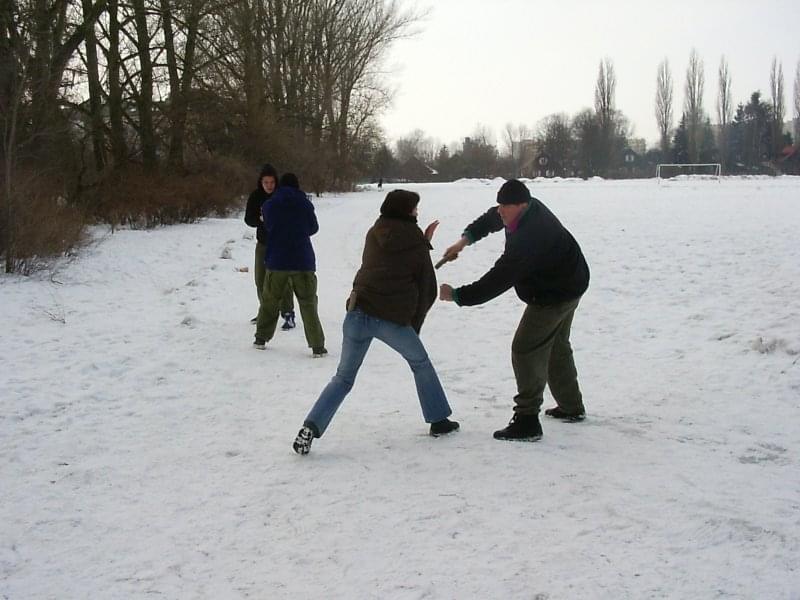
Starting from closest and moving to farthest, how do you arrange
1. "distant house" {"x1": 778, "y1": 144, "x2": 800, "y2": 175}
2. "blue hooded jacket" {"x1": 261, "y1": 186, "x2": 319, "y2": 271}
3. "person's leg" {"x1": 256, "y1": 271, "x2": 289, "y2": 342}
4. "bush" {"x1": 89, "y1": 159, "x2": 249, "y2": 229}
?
"blue hooded jacket" {"x1": 261, "y1": 186, "x2": 319, "y2": 271} < "person's leg" {"x1": 256, "y1": 271, "x2": 289, "y2": 342} < "bush" {"x1": 89, "y1": 159, "x2": 249, "y2": 229} < "distant house" {"x1": 778, "y1": 144, "x2": 800, "y2": 175}

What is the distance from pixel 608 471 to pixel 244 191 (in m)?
26.2

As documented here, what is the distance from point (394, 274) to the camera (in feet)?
16.7

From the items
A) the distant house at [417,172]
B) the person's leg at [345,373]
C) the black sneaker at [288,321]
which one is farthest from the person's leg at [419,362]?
the distant house at [417,172]

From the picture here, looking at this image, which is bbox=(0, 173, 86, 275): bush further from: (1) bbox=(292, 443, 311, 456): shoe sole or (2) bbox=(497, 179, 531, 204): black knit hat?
(2) bbox=(497, 179, 531, 204): black knit hat

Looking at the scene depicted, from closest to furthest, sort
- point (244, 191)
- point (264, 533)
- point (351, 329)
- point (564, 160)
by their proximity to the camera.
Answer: point (264, 533) < point (351, 329) < point (244, 191) < point (564, 160)

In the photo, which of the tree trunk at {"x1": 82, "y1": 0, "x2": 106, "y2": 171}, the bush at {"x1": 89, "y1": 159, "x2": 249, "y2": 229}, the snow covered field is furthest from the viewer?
the tree trunk at {"x1": 82, "y1": 0, "x2": 106, "y2": 171}

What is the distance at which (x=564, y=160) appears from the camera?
100 meters

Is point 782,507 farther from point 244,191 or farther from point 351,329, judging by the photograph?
point 244,191

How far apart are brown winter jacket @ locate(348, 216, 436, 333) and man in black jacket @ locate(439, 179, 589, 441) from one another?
0.84 feet

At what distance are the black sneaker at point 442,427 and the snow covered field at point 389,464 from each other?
0.29ft

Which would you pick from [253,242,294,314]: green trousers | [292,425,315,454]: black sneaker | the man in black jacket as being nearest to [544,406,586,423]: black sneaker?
the man in black jacket

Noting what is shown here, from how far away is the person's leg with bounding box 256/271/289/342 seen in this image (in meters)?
8.10

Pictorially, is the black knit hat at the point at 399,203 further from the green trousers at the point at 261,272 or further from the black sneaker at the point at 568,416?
the green trousers at the point at 261,272

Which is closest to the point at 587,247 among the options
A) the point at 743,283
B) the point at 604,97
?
the point at 743,283
